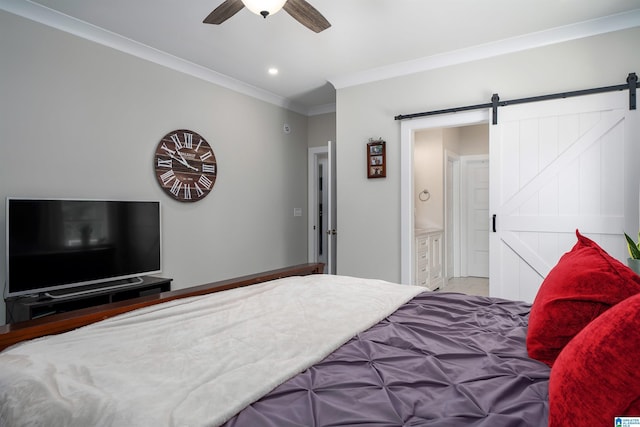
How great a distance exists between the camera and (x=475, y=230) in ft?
19.9

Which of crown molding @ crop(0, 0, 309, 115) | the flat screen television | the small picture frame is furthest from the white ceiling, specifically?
the flat screen television

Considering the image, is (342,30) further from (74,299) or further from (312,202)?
(74,299)

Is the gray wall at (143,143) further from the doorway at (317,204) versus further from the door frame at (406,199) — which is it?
the door frame at (406,199)

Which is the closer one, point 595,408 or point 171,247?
point 595,408

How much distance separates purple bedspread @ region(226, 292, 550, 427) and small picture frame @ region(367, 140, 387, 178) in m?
2.67

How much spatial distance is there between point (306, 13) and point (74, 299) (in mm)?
2519

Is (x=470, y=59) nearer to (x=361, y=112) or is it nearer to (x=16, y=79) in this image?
(x=361, y=112)

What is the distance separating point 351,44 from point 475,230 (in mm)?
4001

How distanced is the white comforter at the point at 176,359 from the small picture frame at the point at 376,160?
2.38m

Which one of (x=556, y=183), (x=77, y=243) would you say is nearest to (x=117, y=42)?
(x=77, y=243)

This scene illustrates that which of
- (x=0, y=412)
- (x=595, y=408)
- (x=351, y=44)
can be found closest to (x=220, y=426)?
(x=0, y=412)

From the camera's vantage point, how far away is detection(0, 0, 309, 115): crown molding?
2670 millimetres

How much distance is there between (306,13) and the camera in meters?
2.19

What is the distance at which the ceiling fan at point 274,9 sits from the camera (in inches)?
76.7
